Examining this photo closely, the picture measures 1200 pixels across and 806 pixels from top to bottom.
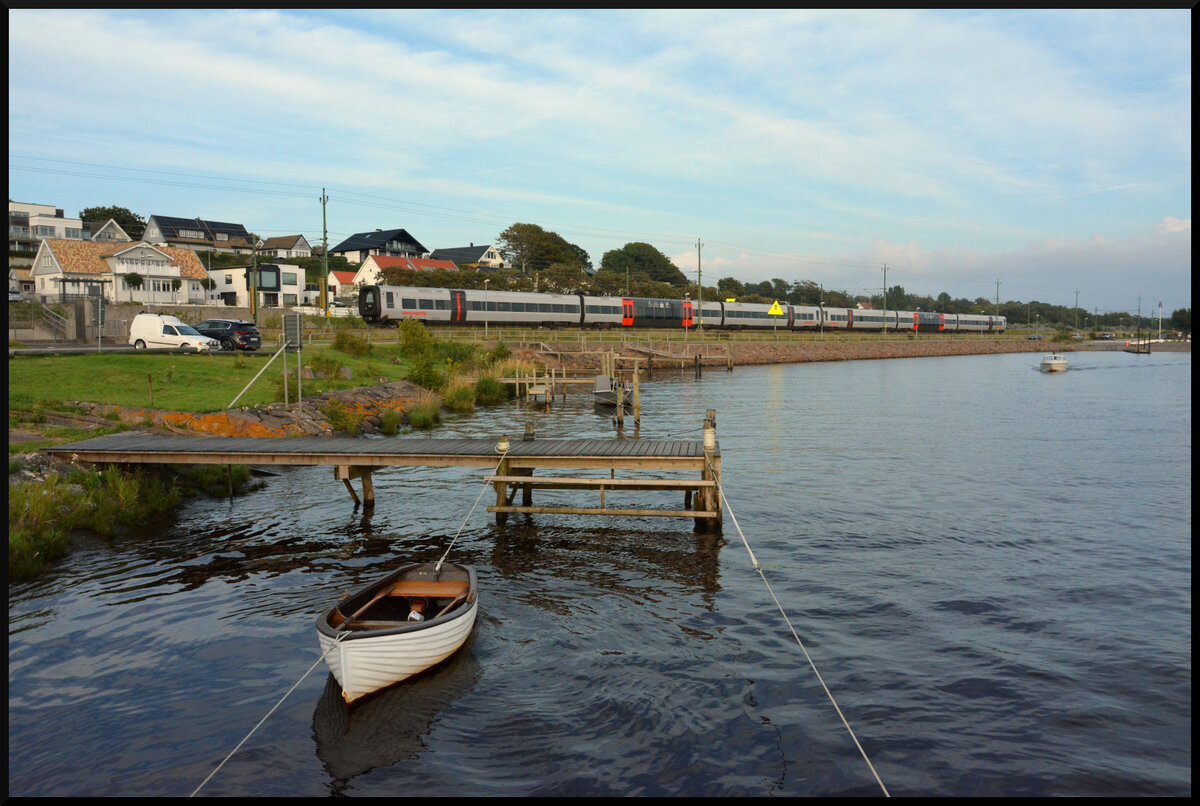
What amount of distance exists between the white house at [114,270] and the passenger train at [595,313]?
23933mm

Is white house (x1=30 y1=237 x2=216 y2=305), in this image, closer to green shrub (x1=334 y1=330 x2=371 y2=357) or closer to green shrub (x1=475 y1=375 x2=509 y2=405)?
green shrub (x1=334 y1=330 x2=371 y2=357)

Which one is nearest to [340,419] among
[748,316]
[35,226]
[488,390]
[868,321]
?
[488,390]

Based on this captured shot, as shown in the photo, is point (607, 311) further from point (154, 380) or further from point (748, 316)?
point (154, 380)

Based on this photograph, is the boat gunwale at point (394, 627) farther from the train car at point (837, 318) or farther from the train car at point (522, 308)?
the train car at point (837, 318)

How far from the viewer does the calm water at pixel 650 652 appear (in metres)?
8.16

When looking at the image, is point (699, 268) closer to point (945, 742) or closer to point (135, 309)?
point (135, 309)

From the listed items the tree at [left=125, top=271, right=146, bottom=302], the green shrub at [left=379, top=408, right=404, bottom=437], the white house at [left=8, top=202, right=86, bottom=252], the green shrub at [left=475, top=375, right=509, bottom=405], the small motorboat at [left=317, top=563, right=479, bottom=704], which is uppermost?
the white house at [left=8, top=202, right=86, bottom=252]

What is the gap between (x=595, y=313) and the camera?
7538cm

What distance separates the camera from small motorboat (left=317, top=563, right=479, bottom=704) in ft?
29.8

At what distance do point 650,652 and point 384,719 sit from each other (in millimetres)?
3710

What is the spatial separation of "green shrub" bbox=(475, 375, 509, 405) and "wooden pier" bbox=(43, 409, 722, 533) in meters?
22.4

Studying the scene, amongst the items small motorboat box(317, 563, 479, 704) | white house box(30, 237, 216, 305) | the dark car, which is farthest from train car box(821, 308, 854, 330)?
small motorboat box(317, 563, 479, 704)

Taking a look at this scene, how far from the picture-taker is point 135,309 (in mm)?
51094

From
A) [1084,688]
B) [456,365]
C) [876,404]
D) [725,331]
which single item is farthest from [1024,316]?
[1084,688]
